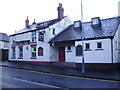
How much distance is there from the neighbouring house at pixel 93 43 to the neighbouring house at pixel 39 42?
4.16 feet

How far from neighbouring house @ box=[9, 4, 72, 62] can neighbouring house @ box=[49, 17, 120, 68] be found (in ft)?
4.16

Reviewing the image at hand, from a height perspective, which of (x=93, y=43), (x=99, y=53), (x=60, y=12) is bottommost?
(x=99, y=53)

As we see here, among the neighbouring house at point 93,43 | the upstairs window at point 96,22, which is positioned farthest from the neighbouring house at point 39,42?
the upstairs window at point 96,22

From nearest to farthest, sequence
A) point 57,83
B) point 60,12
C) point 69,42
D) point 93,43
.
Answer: point 57,83
point 93,43
point 69,42
point 60,12

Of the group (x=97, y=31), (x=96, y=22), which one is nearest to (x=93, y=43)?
(x=97, y=31)

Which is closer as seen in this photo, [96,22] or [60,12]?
[96,22]

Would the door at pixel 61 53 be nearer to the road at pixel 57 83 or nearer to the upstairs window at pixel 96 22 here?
the upstairs window at pixel 96 22

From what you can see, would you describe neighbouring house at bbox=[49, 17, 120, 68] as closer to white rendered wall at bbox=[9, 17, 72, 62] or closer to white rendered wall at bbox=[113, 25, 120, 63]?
white rendered wall at bbox=[113, 25, 120, 63]

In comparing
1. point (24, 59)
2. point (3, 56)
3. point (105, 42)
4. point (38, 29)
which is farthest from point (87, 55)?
point (3, 56)

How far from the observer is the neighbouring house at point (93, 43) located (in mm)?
16531

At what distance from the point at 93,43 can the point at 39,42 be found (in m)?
10.1

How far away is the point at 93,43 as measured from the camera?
58.1ft

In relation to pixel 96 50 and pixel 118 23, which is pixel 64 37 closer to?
pixel 96 50

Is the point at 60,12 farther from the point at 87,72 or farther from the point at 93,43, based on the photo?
the point at 87,72
